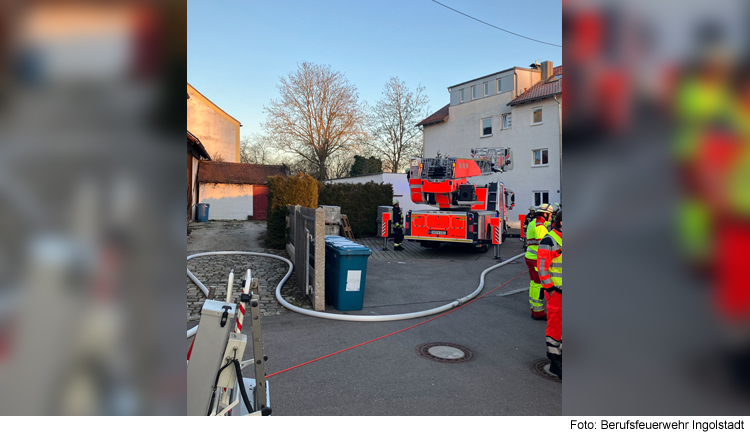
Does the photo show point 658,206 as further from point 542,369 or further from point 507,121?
point 507,121

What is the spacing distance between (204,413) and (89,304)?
1415 mm

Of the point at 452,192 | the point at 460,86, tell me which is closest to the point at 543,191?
the point at 460,86

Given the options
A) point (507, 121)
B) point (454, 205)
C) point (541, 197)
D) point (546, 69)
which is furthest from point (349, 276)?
point (546, 69)

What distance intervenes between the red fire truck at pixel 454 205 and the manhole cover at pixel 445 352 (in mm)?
8929

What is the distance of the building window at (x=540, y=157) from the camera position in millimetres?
27263

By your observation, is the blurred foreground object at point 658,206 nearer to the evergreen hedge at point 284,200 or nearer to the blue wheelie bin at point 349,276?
the blue wheelie bin at point 349,276

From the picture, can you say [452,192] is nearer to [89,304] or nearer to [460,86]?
[89,304]

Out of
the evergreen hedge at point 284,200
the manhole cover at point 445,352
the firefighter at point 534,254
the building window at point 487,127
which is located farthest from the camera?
the building window at point 487,127

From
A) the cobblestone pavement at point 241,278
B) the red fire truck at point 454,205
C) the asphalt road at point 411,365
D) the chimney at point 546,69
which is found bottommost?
the asphalt road at point 411,365

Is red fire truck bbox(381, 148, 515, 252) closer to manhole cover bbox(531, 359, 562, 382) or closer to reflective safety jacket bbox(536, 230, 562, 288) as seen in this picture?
manhole cover bbox(531, 359, 562, 382)

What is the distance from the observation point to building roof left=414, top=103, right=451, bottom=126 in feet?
117

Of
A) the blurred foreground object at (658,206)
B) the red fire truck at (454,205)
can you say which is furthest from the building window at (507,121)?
the blurred foreground object at (658,206)

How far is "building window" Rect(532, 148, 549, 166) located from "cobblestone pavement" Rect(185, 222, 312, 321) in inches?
751

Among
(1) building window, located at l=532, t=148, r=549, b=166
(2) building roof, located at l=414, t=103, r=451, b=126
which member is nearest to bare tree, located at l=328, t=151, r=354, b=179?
(2) building roof, located at l=414, t=103, r=451, b=126
